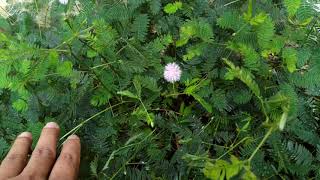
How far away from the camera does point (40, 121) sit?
161cm

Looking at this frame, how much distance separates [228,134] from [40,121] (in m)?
0.79

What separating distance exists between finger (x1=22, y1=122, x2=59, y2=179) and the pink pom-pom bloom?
0.48 m

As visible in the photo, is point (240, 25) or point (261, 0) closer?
point (240, 25)

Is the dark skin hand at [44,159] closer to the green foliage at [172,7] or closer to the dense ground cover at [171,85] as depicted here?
the dense ground cover at [171,85]

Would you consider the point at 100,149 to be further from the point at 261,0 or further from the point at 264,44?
the point at 261,0

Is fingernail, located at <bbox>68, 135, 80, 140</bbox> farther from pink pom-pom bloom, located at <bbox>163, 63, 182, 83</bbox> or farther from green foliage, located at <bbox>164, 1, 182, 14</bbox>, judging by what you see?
green foliage, located at <bbox>164, 1, 182, 14</bbox>

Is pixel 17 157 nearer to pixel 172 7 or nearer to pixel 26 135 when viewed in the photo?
pixel 26 135

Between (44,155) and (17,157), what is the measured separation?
0.11m

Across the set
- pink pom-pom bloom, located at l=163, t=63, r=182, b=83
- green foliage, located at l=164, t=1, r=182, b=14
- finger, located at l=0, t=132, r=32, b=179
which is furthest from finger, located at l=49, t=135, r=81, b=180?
green foliage, located at l=164, t=1, r=182, b=14

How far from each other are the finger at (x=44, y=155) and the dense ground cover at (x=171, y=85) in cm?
7

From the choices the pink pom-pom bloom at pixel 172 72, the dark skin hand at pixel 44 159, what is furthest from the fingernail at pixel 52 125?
the pink pom-pom bloom at pixel 172 72

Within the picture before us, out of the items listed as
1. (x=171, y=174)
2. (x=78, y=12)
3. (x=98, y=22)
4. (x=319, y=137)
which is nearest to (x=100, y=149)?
(x=171, y=174)

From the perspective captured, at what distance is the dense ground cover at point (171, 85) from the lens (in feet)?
4.41

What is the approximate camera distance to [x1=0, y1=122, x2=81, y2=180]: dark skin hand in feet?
4.40
